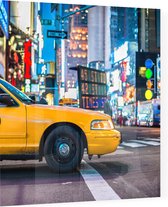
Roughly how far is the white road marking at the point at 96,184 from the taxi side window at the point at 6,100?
35.6 inches

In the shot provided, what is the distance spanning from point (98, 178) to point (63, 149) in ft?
1.50

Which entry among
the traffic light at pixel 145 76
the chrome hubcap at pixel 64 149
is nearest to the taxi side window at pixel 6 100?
the chrome hubcap at pixel 64 149

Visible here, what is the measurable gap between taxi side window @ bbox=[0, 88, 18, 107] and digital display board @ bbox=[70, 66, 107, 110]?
67 cm

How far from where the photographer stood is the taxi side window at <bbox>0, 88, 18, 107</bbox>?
3402mm

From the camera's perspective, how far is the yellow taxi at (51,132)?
343 cm

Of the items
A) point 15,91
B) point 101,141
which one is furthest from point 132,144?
point 15,91

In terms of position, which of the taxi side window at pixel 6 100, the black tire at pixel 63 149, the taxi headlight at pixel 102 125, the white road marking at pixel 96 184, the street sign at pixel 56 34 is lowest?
the white road marking at pixel 96 184

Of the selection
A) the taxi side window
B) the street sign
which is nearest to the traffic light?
the street sign

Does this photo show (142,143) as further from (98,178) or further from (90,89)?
(90,89)

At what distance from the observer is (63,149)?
3.54 metres

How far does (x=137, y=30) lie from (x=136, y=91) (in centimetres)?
65

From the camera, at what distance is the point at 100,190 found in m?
3.58

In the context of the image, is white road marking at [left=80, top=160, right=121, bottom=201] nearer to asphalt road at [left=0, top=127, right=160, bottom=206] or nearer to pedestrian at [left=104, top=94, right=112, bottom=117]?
asphalt road at [left=0, top=127, right=160, bottom=206]

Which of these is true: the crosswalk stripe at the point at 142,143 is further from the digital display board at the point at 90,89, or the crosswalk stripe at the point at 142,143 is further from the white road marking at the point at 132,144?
the digital display board at the point at 90,89
